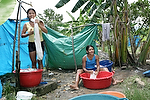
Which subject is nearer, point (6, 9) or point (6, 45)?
point (6, 9)

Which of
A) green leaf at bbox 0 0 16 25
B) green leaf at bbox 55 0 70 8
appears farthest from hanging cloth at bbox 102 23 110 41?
green leaf at bbox 0 0 16 25

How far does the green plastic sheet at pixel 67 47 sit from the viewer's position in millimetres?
4523

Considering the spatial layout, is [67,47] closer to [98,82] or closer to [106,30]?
[106,30]

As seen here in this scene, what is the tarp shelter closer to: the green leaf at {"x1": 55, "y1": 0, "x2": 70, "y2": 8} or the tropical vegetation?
the tropical vegetation

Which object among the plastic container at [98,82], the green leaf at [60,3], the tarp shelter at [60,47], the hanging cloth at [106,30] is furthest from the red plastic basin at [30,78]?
the green leaf at [60,3]

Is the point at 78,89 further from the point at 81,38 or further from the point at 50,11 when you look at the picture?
the point at 50,11

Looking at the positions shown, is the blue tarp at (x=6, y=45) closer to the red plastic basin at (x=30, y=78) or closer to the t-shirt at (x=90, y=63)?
the red plastic basin at (x=30, y=78)

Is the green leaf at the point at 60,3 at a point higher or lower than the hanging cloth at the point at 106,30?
higher

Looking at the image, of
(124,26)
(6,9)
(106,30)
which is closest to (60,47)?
(106,30)

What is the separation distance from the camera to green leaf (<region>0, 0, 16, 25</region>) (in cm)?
79

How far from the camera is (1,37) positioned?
3.74 meters

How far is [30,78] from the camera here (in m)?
2.58

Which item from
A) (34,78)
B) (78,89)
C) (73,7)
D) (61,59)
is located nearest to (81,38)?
(61,59)

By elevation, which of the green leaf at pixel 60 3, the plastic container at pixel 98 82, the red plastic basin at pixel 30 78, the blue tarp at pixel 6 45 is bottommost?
the plastic container at pixel 98 82
